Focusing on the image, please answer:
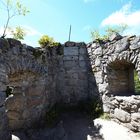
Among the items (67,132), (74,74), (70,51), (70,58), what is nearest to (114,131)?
(67,132)

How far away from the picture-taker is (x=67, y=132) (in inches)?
217

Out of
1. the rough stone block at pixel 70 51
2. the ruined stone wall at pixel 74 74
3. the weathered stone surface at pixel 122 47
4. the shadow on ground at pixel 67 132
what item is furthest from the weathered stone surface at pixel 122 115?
the rough stone block at pixel 70 51

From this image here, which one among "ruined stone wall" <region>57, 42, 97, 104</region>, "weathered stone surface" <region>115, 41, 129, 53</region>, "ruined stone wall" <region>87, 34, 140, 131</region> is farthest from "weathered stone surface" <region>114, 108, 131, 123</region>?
"weathered stone surface" <region>115, 41, 129, 53</region>

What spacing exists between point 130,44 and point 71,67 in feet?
7.59

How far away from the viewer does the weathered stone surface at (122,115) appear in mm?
5291

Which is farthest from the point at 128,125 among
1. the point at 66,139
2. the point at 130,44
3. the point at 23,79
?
the point at 23,79

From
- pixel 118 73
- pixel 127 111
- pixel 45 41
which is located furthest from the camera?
pixel 45 41

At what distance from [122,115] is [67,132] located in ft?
5.14

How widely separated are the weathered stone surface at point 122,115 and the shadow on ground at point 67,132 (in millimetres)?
625

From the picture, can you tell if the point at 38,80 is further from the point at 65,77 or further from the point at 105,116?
the point at 105,116

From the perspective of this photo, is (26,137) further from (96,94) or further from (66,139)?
(96,94)

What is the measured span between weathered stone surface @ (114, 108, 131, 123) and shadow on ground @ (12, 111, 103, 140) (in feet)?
2.05

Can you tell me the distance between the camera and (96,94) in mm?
6602

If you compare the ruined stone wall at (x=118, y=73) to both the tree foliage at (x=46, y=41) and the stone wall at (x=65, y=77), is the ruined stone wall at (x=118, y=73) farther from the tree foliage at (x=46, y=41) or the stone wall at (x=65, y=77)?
the tree foliage at (x=46, y=41)
